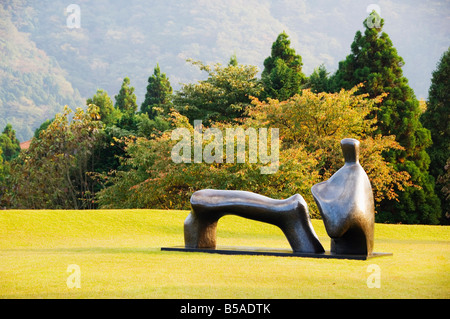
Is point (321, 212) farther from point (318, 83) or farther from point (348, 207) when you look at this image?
point (318, 83)

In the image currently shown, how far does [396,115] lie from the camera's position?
2209 centimetres

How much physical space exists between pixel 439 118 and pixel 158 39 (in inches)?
1835

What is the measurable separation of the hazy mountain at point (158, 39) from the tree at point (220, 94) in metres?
25.6

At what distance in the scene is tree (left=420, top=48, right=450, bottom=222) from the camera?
22.5 metres

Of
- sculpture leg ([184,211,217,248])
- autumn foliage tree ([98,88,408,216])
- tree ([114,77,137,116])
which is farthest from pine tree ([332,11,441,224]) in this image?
tree ([114,77,137,116])

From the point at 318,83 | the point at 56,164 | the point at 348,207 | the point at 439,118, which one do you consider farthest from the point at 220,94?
the point at 348,207

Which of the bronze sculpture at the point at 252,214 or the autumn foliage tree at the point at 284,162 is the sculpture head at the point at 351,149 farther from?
the autumn foliage tree at the point at 284,162

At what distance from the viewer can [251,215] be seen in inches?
320

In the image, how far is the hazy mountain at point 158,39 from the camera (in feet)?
175

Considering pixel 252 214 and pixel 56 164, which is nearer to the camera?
pixel 252 214

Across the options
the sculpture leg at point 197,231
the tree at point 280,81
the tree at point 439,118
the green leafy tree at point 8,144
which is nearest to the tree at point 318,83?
the tree at point 280,81
